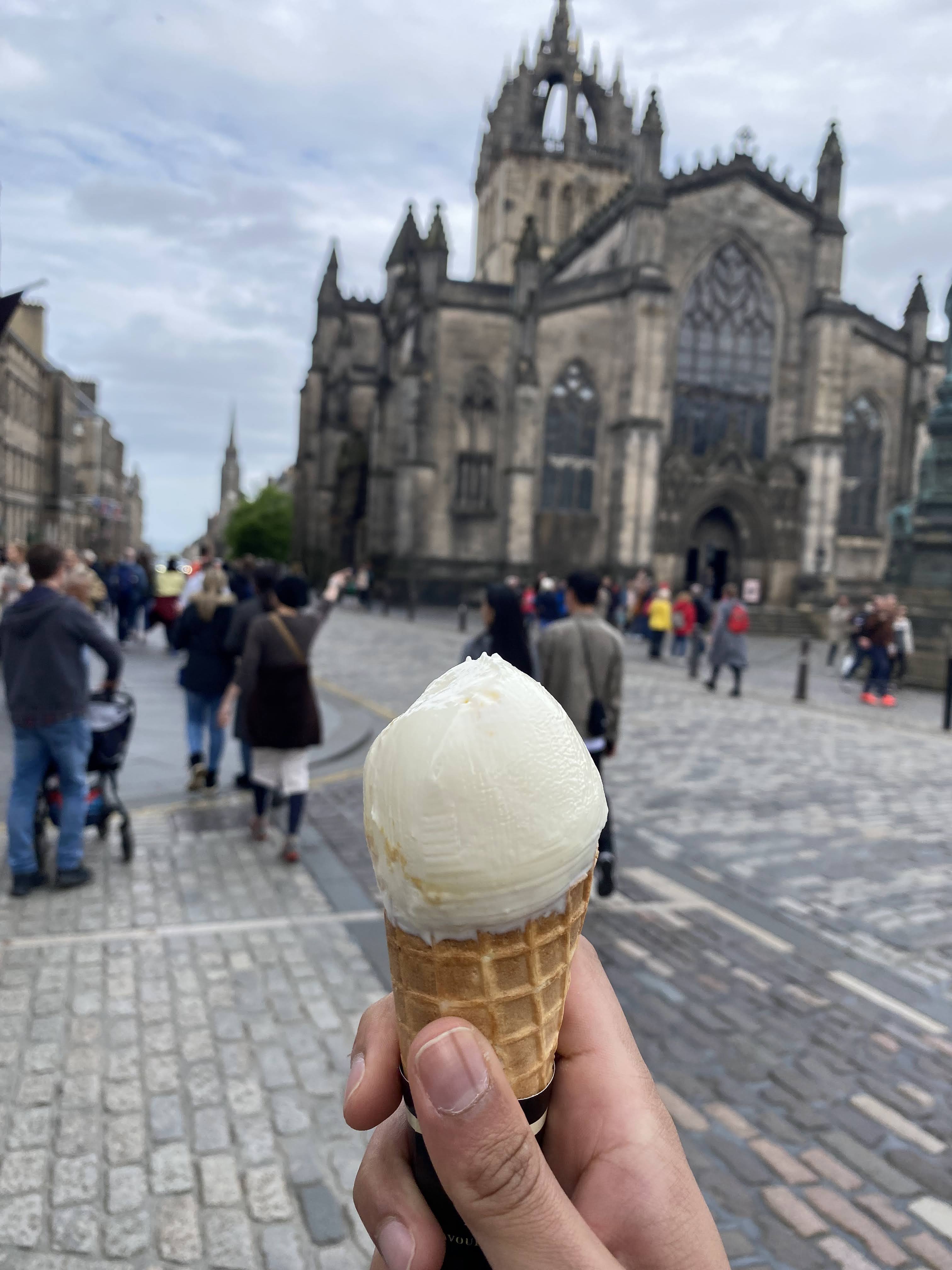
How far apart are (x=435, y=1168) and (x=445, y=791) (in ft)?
1.58

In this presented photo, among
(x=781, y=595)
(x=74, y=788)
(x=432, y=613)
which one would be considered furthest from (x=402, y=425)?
(x=74, y=788)

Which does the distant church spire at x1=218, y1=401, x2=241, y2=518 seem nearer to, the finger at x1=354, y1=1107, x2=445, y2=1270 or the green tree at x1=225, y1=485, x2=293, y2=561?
the green tree at x1=225, y1=485, x2=293, y2=561

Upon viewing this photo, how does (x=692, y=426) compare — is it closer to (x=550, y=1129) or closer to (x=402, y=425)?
(x=402, y=425)

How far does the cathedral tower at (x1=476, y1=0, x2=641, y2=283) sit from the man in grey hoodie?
49920 mm

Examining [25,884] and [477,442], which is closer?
[25,884]

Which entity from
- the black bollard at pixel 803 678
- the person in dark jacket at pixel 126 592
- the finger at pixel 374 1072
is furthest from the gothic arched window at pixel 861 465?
the finger at pixel 374 1072

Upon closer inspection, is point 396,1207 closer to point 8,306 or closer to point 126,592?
point 8,306

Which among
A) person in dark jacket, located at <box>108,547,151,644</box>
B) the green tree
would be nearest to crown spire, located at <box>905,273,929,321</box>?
person in dark jacket, located at <box>108,547,151,644</box>

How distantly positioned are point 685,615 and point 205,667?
1420 cm

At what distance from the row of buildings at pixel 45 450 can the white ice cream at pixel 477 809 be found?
109 feet

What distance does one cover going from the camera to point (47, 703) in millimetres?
5129

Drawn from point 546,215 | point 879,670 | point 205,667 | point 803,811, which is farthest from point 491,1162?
point 546,215

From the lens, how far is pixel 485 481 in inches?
1464

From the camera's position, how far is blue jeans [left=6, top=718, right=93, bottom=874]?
5.20 m
